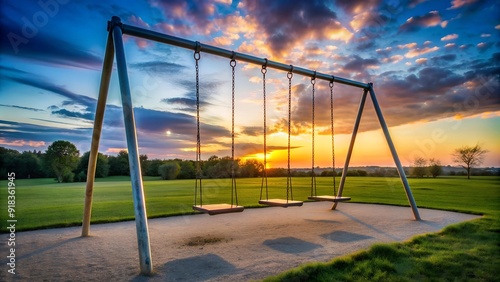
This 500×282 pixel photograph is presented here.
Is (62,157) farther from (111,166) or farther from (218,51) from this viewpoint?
(218,51)

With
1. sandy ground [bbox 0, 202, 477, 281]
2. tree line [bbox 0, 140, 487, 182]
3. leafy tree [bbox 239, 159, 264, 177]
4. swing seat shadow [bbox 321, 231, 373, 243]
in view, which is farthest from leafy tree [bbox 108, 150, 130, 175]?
swing seat shadow [bbox 321, 231, 373, 243]

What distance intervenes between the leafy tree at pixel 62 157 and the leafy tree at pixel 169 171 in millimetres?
13770

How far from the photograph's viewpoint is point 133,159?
5.22 meters

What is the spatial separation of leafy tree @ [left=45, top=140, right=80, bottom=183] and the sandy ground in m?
45.0

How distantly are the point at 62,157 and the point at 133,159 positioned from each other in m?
52.8

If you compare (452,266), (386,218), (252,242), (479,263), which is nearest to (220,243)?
(252,242)

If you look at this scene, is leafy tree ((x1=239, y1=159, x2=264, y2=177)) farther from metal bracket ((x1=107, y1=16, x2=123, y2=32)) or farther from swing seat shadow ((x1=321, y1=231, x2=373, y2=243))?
metal bracket ((x1=107, y1=16, x2=123, y2=32))

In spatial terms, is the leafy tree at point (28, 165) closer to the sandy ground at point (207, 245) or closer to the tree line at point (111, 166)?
the tree line at point (111, 166)

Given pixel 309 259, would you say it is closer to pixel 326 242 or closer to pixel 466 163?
pixel 326 242

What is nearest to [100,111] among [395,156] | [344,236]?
[344,236]

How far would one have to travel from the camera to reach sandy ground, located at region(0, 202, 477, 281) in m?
5.04

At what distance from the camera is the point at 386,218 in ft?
34.6

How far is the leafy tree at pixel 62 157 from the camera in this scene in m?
47.4

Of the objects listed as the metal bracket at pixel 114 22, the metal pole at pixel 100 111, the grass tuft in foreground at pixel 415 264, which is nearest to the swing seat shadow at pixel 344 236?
the grass tuft in foreground at pixel 415 264
